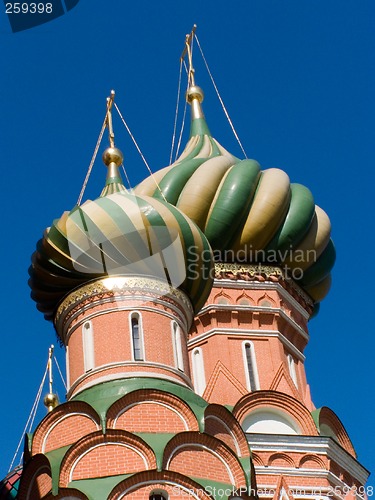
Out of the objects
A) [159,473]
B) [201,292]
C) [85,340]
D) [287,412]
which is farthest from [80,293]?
[287,412]

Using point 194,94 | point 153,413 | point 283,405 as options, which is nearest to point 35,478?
point 153,413

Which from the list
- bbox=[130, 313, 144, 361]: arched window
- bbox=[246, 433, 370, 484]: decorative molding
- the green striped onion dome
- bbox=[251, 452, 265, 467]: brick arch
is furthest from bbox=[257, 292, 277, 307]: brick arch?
bbox=[130, 313, 144, 361]: arched window

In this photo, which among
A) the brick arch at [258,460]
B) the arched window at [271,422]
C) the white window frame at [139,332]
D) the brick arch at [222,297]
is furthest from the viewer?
the brick arch at [222,297]

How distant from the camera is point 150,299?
40.3ft

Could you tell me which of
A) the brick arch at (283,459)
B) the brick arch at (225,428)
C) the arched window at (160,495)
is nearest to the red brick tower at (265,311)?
the brick arch at (283,459)

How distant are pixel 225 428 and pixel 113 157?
4.41 metres

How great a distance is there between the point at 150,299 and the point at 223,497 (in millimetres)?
2261

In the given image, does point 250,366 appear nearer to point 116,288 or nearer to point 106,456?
point 116,288

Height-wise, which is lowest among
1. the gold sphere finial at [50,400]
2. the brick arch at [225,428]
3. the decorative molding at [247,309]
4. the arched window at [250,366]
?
the brick arch at [225,428]

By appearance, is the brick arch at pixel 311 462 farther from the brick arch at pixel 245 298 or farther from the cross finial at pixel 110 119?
the cross finial at pixel 110 119

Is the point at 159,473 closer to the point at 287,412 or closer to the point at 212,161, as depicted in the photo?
the point at 287,412

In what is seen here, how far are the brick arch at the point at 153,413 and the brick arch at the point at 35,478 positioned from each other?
67 cm

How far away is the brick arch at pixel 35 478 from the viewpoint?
11.0 metres

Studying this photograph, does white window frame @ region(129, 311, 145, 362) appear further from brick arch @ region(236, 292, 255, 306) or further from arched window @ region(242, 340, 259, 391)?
brick arch @ region(236, 292, 255, 306)
